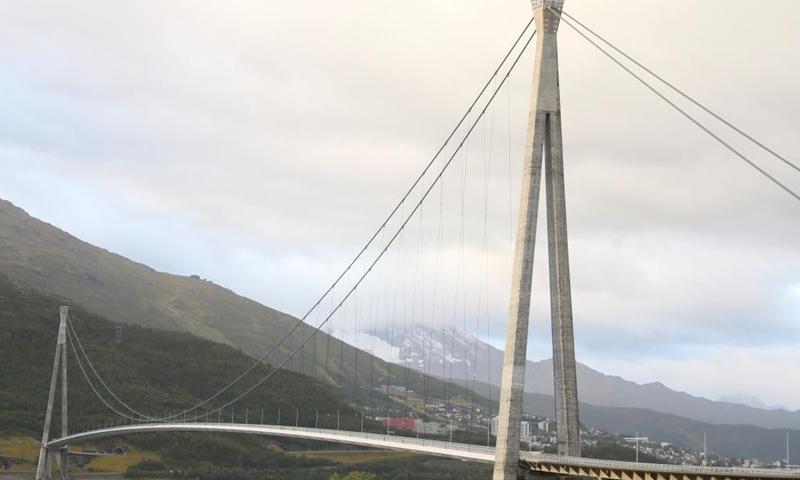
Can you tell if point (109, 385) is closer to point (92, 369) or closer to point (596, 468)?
point (92, 369)

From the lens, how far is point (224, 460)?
15162 centimetres

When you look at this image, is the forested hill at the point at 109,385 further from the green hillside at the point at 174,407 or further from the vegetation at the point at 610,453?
the vegetation at the point at 610,453

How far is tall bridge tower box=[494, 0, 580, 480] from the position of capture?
5034 cm

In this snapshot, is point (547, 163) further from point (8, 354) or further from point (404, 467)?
point (8, 354)

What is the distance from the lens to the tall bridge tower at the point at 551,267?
5034 cm

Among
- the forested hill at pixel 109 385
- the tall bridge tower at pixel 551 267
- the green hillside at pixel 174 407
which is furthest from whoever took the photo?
the forested hill at pixel 109 385

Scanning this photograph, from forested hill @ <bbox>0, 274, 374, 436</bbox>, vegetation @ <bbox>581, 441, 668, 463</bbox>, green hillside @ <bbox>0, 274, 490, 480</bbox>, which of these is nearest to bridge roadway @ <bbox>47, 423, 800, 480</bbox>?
vegetation @ <bbox>581, 441, 668, 463</bbox>

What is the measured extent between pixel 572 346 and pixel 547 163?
34.5 ft

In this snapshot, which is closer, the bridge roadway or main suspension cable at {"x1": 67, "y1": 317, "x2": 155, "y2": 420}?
the bridge roadway

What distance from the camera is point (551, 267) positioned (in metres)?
54.2

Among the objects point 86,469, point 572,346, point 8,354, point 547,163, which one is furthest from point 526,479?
point 8,354

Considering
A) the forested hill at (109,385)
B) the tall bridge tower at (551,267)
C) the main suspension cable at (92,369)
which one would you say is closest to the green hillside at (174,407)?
the forested hill at (109,385)

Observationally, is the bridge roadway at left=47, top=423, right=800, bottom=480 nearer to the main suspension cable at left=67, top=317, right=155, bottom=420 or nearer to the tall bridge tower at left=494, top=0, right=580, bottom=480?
the tall bridge tower at left=494, top=0, right=580, bottom=480

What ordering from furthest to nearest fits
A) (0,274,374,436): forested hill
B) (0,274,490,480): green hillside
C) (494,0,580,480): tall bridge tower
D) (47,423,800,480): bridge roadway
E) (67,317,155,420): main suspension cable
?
(67,317,155,420): main suspension cable < (0,274,374,436): forested hill < (0,274,490,480): green hillside < (494,0,580,480): tall bridge tower < (47,423,800,480): bridge roadway
